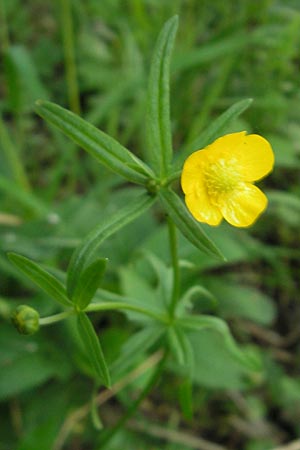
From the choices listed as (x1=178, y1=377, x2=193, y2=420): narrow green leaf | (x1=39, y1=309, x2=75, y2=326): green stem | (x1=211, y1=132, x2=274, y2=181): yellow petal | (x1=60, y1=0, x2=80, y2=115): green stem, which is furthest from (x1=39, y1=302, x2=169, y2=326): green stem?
(x1=60, y1=0, x2=80, y2=115): green stem

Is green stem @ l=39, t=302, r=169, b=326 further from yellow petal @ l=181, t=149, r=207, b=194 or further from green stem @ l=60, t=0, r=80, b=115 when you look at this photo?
green stem @ l=60, t=0, r=80, b=115

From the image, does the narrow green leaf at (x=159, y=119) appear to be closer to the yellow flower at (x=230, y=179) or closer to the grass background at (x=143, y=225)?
the yellow flower at (x=230, y=179)

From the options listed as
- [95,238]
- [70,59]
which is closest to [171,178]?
[95,238]

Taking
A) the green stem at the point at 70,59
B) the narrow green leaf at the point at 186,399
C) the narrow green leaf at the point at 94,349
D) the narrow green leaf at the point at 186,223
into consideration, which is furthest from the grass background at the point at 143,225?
the narrow green leaf at the point at 186,223

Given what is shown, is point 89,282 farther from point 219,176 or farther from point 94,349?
point 219,176

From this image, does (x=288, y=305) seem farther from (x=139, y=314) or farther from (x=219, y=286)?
(x=139, y=314)

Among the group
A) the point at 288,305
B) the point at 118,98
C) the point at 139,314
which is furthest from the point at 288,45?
the point at 139,314
